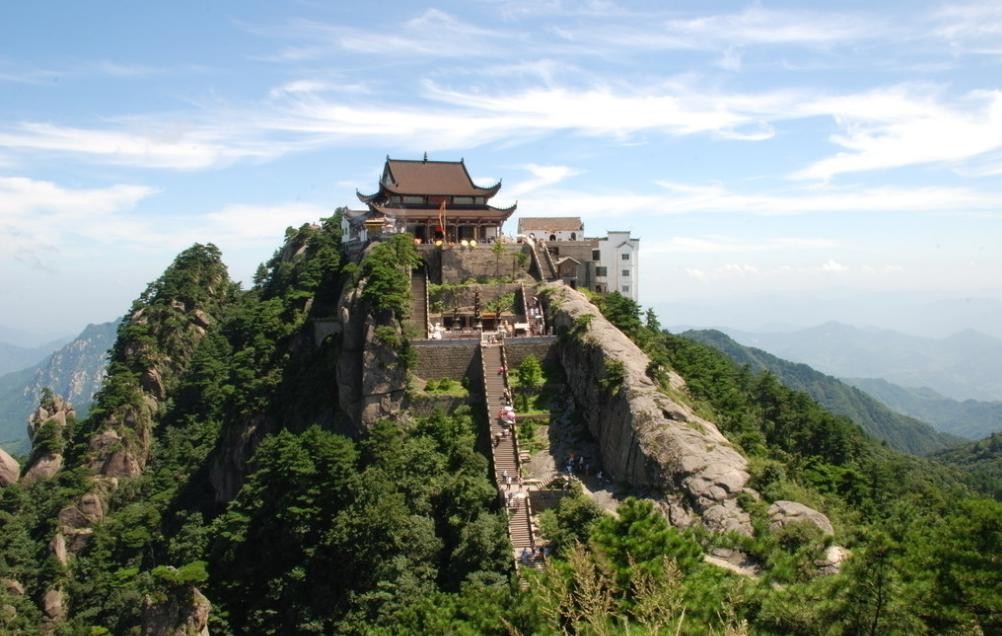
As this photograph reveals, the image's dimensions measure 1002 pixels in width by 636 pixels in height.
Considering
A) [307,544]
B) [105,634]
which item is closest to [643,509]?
[307,544]

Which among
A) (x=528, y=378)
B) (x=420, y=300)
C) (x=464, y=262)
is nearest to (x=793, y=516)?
(x=528, y=378)

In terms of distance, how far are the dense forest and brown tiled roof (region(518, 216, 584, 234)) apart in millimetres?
11375

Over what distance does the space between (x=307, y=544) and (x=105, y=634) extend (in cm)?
1398

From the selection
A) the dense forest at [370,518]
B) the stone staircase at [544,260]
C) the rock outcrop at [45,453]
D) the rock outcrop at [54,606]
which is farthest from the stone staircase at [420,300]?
the rock outcrop at [45,453]

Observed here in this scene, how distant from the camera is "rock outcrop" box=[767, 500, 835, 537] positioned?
25.8 meters

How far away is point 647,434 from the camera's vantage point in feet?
104

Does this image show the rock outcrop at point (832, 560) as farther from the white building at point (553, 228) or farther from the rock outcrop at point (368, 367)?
the white building at point (553, 228)

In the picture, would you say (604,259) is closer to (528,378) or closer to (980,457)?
(528,378)

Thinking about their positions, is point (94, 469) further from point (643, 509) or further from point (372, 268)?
point (643, 509)

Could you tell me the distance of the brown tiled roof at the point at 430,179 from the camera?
5325 cm

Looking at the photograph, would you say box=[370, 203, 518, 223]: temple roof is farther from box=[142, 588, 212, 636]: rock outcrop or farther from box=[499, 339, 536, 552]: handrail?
box=[142, 588, 212, 636]: rock outcrop

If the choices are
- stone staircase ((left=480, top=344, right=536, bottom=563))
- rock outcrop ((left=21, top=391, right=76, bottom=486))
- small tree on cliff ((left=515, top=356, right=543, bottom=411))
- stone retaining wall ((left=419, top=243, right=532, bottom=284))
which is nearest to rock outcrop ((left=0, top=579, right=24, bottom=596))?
rock outcrop ((left=21, top=391, right=76, bottom=486))

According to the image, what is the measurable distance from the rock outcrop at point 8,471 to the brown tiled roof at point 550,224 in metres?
42.0

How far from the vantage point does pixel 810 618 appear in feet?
56.2
